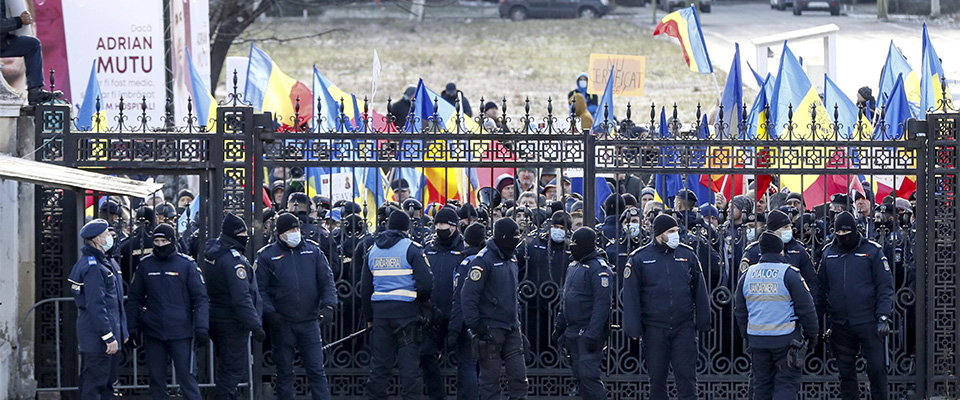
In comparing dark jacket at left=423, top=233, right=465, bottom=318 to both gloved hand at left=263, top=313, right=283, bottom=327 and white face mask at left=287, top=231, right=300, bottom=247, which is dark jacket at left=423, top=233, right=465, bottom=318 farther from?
gloved hand at left=263, top=313, right=283, bottom=327

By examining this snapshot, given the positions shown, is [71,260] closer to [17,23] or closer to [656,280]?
[17,23]

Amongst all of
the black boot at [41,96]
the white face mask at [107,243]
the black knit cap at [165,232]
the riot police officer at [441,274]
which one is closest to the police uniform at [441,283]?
the riot police officer at [441,274]

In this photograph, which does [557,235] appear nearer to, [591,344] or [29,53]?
[591,344]

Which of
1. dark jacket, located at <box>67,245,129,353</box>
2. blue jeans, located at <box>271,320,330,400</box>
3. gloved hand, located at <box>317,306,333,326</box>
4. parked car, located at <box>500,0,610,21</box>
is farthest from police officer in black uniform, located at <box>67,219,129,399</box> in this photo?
parked car, located at <box>500,0,610,21</box>

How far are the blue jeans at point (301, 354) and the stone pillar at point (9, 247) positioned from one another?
233 cm

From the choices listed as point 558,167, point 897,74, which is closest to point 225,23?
point 897,74

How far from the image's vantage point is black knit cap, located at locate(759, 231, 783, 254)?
10930 millimetres

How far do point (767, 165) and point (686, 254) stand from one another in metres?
1.35

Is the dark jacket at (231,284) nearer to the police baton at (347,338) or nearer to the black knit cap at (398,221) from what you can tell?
the police baton at (347,338)

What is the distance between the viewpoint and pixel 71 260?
12.2m

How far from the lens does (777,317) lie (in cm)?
1091

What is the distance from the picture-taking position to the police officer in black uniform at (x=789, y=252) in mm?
11328

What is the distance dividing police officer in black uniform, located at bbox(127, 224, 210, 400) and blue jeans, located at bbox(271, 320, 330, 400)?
Result: 628mm

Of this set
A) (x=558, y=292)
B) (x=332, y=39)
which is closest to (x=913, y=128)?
(x=558, y=292)
